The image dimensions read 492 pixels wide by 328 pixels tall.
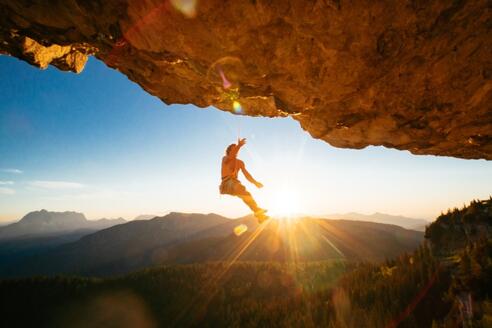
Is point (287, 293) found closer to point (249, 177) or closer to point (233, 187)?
point (249, 177)

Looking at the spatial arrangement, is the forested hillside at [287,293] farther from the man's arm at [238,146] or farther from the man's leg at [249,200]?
the man's arm at [238,146]

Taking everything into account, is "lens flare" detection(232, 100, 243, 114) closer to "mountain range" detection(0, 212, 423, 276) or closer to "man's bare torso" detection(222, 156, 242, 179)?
"man's bare torso" detection(222, 156, 242, 179)

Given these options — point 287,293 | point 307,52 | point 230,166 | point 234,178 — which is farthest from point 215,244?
point 307,52

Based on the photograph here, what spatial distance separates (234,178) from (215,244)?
4655cm

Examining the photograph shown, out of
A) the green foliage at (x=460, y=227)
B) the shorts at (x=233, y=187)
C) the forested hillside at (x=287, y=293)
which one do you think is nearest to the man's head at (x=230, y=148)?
the shorts at (x=233, y=187)

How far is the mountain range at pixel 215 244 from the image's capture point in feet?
151

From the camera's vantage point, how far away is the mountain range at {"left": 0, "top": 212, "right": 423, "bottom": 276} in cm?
4594

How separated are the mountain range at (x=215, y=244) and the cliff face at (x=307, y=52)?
117 feet

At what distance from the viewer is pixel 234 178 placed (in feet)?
27.4

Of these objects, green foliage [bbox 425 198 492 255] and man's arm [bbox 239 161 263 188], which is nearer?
man's arm [bbox 239 161 263 188]

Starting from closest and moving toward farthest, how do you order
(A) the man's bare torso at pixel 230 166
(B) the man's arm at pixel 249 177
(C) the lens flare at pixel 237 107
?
(A) the man's bare torso at pixel 230 166 → (B) the man's arm at pixel 249 177 → (C) the lens flare at pixel 237 107

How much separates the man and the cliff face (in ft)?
6.69

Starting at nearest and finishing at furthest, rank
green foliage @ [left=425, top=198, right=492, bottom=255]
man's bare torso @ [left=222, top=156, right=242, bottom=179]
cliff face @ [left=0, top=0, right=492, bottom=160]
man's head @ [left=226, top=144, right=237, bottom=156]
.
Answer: cliff face @ [left=0, top=0, right=492, bottom=160], man's head @ [left=226, top=144, right=237, bottom=156], man's bare torso @ [left=222, top=156, right=242, bottom=179], green foliage @ [left=425, top=198, right=492, bottom=255]

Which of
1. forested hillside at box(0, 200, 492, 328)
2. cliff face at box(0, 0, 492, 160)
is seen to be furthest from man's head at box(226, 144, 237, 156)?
forested hillside at box(0, 200, 492, 328)
